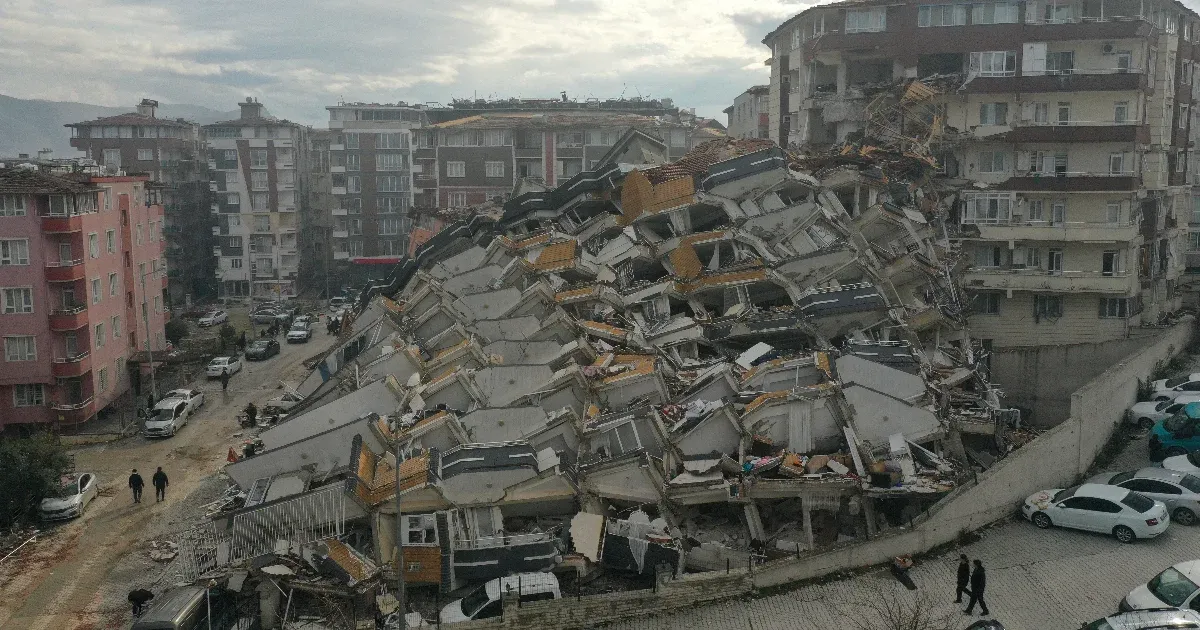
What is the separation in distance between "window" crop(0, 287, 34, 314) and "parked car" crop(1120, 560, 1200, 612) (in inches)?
1339

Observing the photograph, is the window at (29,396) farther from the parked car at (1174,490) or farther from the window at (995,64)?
the window at (995,64)

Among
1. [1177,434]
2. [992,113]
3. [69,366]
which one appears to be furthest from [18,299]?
[1177,434]

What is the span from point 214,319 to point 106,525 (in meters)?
35.1

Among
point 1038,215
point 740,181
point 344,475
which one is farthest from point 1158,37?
point 344,475

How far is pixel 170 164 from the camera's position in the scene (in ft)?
238

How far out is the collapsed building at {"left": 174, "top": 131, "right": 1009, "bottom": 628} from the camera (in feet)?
67.1

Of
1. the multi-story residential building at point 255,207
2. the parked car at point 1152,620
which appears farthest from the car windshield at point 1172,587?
the multi-story residential building at point 255,207

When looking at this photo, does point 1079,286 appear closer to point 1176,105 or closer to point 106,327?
point 1176,105

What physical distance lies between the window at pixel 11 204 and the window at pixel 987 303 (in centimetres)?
3380

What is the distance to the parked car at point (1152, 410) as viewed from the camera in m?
26.9

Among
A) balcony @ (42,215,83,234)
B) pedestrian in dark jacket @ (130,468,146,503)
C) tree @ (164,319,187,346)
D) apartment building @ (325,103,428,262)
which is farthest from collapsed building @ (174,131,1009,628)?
apartment building @ (325,103,428,262)

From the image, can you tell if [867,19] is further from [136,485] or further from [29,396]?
[29,396]

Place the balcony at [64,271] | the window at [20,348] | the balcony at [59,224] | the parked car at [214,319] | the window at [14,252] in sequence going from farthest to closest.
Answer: the parked car at [214,319] → the balcony at [64,271] → the balcony at [59,224] → the window at [20,348] → the window at [14,252]

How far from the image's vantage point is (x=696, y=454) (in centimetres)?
2295
